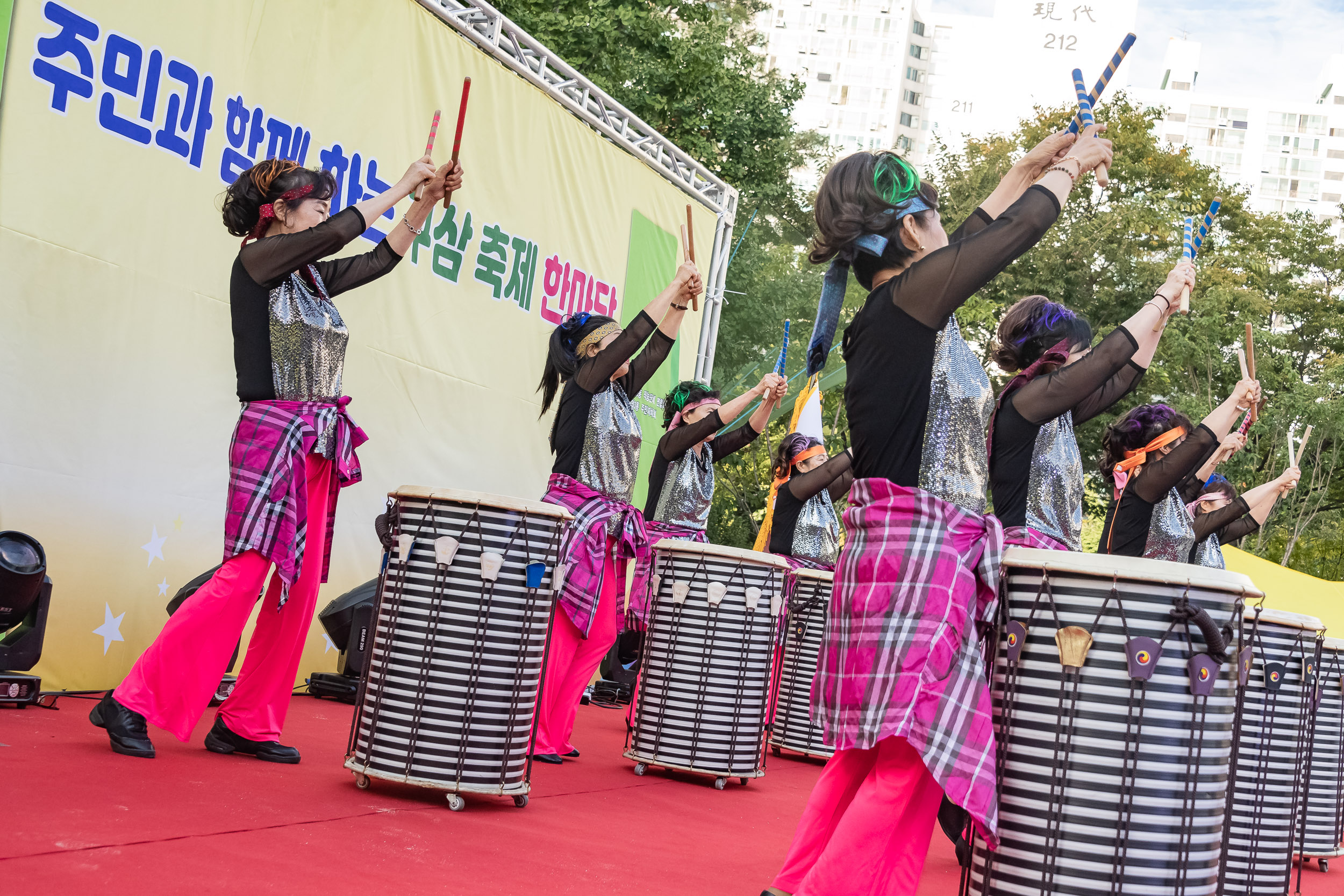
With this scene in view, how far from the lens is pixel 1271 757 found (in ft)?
12.7

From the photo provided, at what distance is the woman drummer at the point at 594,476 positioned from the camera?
467 centimetres

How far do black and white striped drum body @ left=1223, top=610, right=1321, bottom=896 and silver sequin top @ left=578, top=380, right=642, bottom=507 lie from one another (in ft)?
8.01

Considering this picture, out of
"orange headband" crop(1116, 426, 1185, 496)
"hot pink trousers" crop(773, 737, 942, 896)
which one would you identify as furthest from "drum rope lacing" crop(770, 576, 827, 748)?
"hot pink trousers" crop(773, 737, 942, 896)

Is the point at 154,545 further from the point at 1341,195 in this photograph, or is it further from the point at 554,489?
the point at 1341,195

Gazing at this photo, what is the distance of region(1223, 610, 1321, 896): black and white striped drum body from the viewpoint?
371cm

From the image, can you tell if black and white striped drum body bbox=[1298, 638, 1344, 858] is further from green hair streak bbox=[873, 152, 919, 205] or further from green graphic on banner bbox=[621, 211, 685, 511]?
green graphic on banner bbox=[621, 211, 685, 511]

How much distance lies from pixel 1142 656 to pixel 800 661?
12.8 feet

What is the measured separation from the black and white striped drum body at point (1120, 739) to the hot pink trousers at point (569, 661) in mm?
2636

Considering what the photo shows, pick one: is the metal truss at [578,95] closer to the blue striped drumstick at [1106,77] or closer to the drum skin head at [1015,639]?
the blue striped drumstick at [1106,77]

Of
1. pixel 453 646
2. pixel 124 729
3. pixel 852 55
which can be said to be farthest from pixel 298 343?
pixel 852 55

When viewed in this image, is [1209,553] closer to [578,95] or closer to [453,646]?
[453,646]

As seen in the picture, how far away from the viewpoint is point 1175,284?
10.7 feet

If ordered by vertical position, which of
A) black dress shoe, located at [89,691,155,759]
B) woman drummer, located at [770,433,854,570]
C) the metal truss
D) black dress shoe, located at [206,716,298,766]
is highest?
the metal truss

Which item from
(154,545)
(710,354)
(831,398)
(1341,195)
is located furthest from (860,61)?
(154,545)
